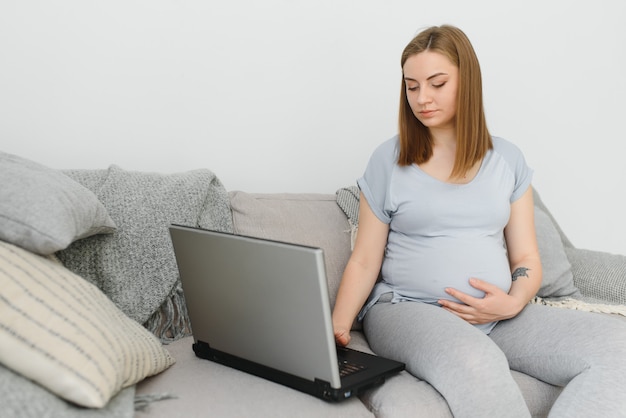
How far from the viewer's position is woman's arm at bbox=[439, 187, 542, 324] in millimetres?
1508

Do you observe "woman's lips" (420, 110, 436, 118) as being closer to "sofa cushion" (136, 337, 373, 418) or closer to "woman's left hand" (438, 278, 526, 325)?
"woman's left hand" (438, 278, 526, 325)

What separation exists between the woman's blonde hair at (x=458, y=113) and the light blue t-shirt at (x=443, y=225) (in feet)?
0.12

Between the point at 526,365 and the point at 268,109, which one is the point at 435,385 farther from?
the point at 268,109

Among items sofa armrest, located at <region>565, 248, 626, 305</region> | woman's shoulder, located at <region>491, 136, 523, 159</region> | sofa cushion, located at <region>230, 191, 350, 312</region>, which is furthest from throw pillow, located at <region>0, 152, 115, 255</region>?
sofa armrest, located at <region>565, 248, 626, 305</region>

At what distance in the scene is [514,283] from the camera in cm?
162

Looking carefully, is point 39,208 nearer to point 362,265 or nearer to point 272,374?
point 272,374

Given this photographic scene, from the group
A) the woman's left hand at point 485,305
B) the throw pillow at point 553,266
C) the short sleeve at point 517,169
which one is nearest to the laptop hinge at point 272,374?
the woman's left hand at point 485,305

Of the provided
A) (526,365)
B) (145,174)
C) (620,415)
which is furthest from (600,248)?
(145,174)

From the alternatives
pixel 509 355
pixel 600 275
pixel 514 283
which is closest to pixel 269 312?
pixel 509 355

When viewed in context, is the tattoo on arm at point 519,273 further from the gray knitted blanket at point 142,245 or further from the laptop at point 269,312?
the gray knitted blanket at point 142,245

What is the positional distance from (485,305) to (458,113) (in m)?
0.44

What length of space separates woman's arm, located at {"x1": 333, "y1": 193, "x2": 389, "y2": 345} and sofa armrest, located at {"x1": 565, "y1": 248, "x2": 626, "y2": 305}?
2.08ft

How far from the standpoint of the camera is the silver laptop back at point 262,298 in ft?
3.65

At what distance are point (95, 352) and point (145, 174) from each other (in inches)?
28.6
